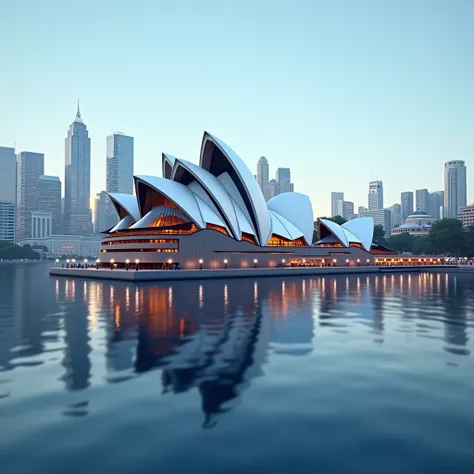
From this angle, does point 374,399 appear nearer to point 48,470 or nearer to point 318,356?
point 318,356

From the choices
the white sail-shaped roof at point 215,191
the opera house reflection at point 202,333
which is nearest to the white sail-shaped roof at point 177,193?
the white sail-shaped roof at point 215,191

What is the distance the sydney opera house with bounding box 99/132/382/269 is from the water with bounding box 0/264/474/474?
1758 inches

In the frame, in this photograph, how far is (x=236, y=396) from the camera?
1061 cm

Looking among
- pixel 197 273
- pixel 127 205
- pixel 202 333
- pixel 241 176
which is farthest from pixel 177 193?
pixel 202 333

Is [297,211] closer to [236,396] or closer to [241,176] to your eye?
[241,176]

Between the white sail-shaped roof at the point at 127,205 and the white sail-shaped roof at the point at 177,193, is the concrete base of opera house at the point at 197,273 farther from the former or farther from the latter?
the white sail-shaped roof at the point at 127,205

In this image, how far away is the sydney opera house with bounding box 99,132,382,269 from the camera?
6612cm

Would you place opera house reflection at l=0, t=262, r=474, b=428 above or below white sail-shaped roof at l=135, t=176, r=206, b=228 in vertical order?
below

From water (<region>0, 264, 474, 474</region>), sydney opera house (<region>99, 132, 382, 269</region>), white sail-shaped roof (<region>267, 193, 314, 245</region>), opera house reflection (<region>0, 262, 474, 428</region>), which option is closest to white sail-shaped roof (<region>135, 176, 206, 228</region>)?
sydney opera house (<region>99, 132, 382, 269</region>)

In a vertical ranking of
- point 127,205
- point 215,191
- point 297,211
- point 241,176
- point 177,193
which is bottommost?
point 297,211

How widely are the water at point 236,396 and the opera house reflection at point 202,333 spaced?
0.30 ft

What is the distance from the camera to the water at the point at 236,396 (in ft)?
24.8

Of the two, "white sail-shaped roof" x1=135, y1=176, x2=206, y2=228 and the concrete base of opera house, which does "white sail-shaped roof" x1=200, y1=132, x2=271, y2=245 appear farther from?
the concrete base of opera house

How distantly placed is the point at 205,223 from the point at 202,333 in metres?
49.1
